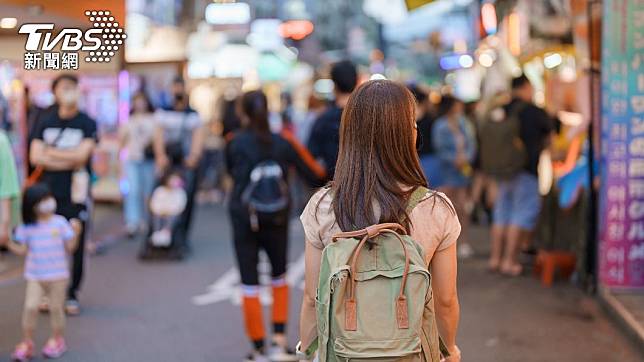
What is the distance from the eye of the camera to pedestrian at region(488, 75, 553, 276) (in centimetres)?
977

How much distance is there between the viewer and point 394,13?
53.9ft

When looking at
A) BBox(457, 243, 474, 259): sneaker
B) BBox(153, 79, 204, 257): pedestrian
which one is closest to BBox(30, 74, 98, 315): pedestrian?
BBox(153, 79, 204, 257): pedestrian

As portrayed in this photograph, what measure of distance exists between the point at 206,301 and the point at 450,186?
4.05 m

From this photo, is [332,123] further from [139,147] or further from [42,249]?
[139,147]

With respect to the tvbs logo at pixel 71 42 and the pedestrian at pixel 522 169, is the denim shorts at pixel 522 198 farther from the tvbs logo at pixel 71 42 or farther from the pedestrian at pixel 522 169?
the tvbs logo at pixel 71 42

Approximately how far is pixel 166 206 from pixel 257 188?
488 centimetres

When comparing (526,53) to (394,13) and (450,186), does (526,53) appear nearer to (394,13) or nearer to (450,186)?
(394,13)

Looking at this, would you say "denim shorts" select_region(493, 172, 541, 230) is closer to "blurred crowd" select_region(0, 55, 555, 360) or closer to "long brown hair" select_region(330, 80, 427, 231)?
"blurred crowd" select_region(0, 55, 555, 360)

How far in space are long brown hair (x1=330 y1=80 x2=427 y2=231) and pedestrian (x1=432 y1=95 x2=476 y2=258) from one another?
7.64 metres

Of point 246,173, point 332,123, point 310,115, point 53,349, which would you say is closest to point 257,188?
point 246,173

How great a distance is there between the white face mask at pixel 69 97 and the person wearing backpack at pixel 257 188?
1.77m

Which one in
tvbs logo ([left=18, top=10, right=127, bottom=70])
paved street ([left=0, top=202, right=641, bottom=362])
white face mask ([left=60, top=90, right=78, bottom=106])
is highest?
tvbs logo ([left=18, top=10, right=127, bottom=70])

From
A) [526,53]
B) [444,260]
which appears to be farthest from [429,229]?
[526,53]

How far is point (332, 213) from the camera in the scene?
3439 mm
